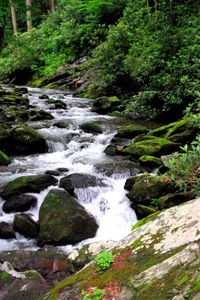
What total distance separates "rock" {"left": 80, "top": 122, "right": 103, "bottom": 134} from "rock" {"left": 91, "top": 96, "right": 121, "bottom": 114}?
3405 millimetres

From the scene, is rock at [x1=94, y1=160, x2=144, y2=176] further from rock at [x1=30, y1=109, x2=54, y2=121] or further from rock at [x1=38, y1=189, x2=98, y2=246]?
rock at [x1=30, y1=109, x2=54, y2=121]

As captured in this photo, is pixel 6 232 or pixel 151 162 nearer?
pixel 6 232

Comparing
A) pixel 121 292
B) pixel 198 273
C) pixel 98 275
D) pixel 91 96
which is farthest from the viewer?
pixel 91 96

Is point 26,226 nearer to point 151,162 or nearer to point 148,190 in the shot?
point 148,190

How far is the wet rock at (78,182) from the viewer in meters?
8.70

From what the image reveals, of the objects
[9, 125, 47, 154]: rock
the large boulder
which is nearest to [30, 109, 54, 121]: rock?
[9, 125, 47, 154]: rock

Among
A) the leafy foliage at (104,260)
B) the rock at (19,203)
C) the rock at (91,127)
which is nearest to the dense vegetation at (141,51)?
the rock at (91,127)

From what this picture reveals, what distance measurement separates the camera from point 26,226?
293 inches

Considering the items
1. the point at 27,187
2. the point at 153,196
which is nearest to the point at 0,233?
the point at 27,187

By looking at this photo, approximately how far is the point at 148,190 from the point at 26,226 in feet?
9.85

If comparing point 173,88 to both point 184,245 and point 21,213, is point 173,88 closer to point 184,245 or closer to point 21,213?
point 21,213

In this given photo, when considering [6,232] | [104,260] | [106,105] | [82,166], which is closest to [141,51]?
[106,105]

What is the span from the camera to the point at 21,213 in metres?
7.95

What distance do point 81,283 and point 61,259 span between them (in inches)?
111
